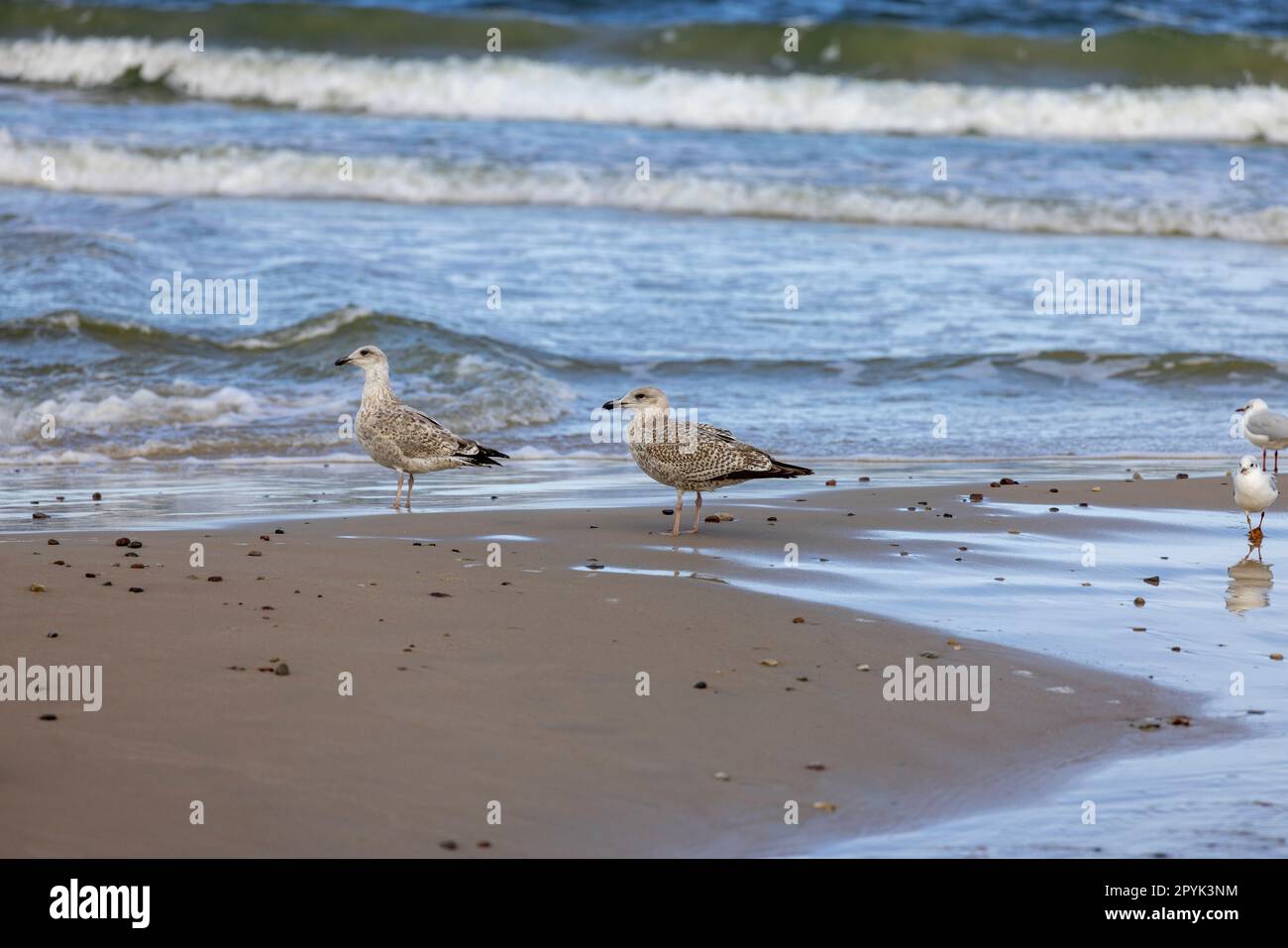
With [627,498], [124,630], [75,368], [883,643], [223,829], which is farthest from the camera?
[75,368]

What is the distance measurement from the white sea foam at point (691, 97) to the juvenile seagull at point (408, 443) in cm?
1768

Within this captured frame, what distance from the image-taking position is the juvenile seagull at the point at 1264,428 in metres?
9.38

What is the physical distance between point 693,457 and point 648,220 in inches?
455

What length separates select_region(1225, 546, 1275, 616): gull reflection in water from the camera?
266 inches

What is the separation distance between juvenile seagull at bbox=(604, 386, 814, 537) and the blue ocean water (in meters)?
2.50

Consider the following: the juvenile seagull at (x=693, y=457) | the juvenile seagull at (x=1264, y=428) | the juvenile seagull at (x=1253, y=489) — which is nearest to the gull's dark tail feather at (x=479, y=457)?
the juvenile seagull at (x=693, y=457)

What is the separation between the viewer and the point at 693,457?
312 inches

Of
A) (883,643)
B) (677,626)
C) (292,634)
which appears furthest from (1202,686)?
(292,634)

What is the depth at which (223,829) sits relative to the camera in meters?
4.03

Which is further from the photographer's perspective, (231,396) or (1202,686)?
(231,396)

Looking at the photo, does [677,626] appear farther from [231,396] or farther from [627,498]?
[231,396]

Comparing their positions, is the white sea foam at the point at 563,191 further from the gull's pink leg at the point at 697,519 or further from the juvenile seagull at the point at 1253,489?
the gull's pink leg at the point at 697,519

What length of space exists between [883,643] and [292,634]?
206cm

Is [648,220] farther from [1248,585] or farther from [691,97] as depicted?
[1248,585]
